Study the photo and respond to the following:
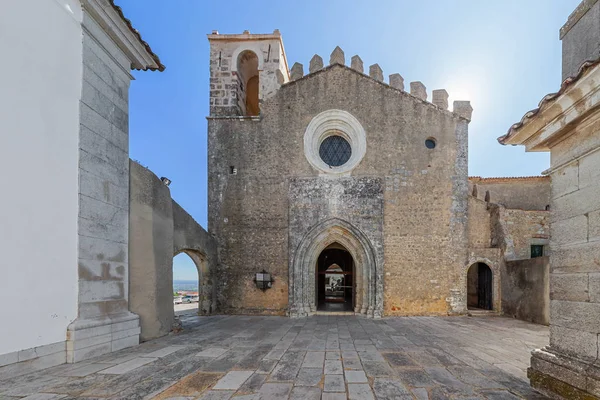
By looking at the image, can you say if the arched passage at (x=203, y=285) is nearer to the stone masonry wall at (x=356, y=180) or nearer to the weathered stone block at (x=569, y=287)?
the stone masonry wall at (x=356, y=180)

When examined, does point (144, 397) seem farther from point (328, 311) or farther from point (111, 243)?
point (328, 311)

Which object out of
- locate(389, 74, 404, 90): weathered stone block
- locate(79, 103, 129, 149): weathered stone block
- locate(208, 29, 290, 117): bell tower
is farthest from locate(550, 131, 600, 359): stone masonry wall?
locate(208, 29, 290, 117): bell tower

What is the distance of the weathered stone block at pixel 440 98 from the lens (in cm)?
1108

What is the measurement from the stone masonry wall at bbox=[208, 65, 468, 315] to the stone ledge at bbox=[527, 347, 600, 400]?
270 inches

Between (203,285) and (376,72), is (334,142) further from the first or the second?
(203,285)

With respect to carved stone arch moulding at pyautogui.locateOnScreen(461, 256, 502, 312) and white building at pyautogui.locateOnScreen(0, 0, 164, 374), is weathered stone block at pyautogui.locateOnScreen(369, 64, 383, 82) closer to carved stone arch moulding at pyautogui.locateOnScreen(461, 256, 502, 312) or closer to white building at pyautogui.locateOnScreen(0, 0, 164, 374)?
carved stone arch moulding at pyautogui.locateOnScreen(461, 256, 502, 312)

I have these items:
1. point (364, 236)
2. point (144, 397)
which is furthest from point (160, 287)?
point (364, 236)

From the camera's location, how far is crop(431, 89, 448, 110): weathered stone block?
11078 millimetres

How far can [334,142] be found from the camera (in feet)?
37.2

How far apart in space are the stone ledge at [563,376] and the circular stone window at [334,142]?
7819 millimetres

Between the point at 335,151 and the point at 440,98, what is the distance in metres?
4.34

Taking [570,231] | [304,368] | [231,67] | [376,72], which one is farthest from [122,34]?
[376,72]

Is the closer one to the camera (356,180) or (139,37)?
(139,37)

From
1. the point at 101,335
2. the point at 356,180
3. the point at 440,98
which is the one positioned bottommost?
the point at 101,335
